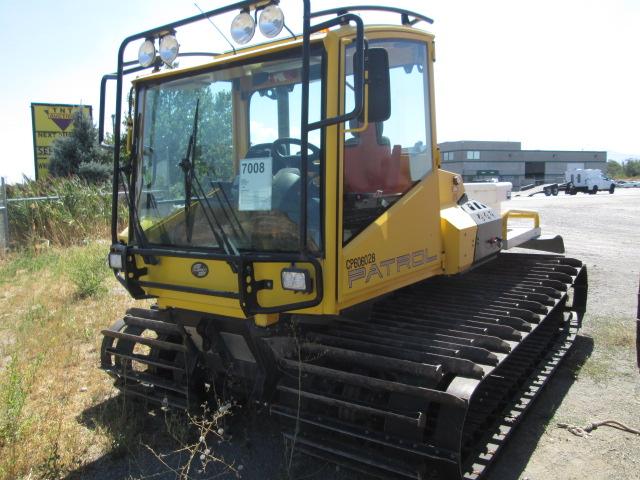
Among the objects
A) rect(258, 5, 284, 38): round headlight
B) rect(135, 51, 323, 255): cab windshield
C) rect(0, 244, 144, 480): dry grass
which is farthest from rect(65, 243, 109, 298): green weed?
rect(258, 5, 284, 38): round headlight

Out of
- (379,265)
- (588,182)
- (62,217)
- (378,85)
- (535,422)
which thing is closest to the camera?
(378,85)

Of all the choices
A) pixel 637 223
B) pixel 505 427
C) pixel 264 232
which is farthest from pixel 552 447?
pixel 637 223

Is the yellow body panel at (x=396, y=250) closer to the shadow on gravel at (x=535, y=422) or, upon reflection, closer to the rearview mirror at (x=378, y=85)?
the rearview mirror at (x=378, y=85)

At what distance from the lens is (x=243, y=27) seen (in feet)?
10.7

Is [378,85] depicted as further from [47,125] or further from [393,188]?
[47,125]

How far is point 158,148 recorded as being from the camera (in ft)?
12.6

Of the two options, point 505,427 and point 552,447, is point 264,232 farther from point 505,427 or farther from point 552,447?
point 552,447

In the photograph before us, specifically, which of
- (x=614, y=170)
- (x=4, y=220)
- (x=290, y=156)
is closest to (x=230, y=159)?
(x=290, y=156)

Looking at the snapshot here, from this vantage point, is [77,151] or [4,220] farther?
[77,151]

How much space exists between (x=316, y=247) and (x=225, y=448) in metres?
1.74

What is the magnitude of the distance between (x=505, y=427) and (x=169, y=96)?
3.25 meters

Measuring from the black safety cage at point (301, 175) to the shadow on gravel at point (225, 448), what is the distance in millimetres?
944

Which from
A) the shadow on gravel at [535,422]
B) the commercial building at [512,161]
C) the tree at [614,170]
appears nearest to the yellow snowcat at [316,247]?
the shadow on gravel at [535,422]

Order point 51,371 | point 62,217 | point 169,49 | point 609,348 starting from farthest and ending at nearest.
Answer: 1. point 62,217
2. point 609,348
3. point 51,371
4. point 169,49
